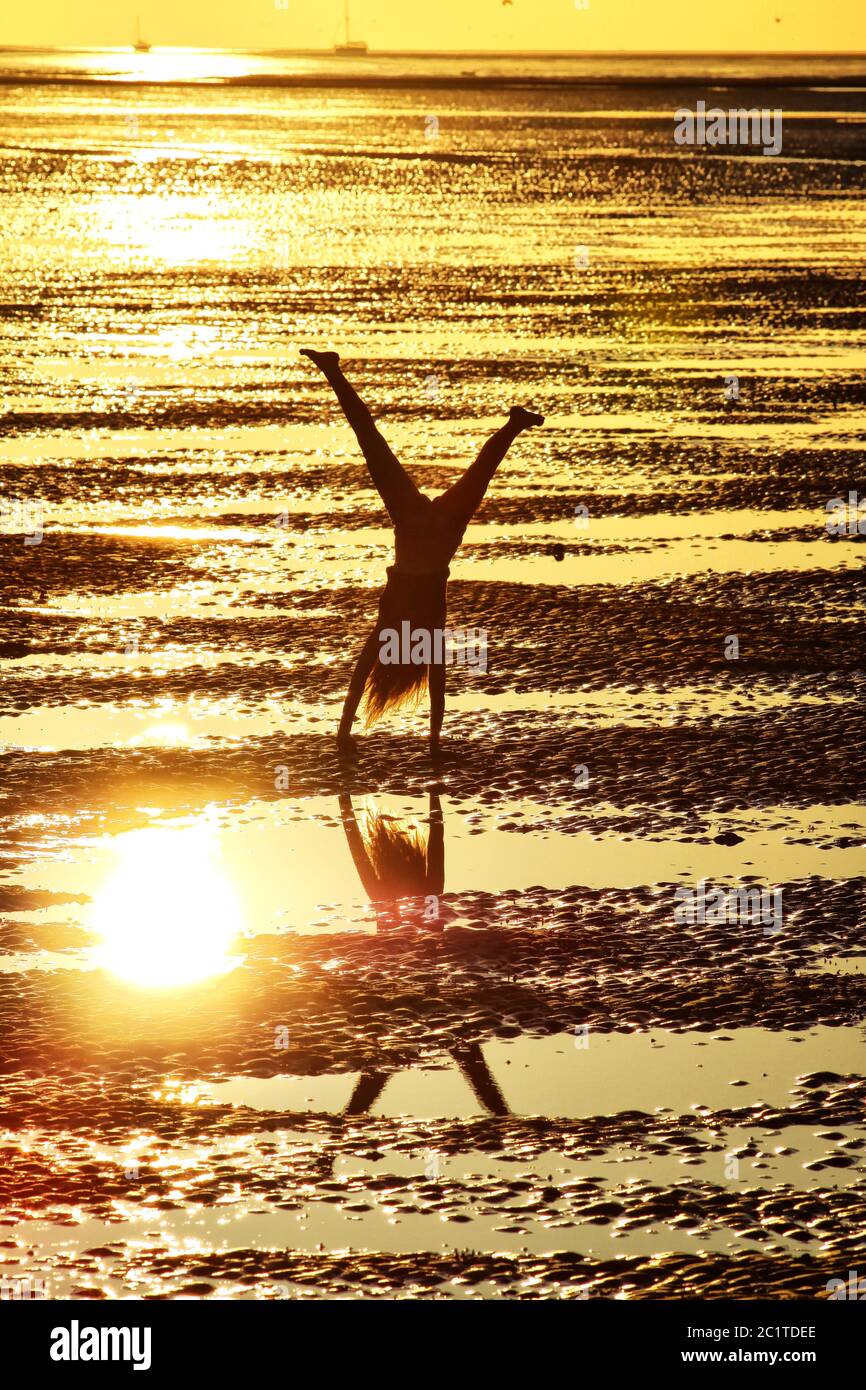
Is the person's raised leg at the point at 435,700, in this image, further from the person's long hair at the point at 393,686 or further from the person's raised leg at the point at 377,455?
the person's raised leg at the point at 377,455

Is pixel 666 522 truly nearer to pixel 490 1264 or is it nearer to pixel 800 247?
pixel 490 1264

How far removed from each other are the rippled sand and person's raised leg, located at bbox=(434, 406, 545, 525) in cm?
113

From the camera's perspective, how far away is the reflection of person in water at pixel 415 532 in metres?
9.90

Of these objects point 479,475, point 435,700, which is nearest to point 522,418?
point 479,475

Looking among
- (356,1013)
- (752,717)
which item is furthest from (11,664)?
(356,1013)

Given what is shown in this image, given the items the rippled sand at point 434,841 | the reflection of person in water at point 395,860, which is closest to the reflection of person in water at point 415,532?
the rippled sand at point 434,841

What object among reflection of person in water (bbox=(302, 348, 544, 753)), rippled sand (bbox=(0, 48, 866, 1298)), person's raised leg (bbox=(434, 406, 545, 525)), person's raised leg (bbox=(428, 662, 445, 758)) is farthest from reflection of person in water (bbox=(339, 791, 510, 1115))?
person's raised leg (bbox=(434, 406, 545, 525))

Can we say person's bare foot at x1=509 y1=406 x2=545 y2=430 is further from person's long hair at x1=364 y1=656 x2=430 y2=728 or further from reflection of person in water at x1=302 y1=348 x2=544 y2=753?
person's long hair at x1=364 y1=656 x2=430 y2=728

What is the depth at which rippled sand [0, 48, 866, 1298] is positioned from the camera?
609 centimetres

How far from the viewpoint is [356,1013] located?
7.40 metres

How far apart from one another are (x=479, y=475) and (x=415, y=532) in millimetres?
392

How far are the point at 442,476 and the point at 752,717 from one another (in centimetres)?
611

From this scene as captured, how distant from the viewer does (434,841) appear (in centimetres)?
909

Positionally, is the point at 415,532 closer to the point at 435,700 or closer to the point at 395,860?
the point at 435,700
